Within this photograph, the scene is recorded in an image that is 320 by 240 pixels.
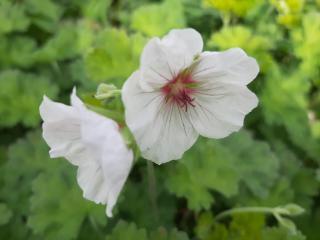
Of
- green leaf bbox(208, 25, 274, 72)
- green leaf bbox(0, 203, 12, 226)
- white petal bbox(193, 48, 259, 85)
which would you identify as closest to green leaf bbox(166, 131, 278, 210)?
green leaf bbox(208, 25, 274, 72)

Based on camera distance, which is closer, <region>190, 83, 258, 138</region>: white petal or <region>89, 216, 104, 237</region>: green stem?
<region>190, 83, 258, 138</region>: white petal

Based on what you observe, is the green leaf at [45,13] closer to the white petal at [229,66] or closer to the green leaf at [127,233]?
the green leaf at [127,233]

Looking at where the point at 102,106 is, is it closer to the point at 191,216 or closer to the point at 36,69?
the point at 191,216

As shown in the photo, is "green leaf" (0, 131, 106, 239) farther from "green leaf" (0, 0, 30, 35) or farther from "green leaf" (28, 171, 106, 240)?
"green leaf" (0, 0, 30, 35)


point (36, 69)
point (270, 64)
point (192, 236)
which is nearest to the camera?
point (192, 236)

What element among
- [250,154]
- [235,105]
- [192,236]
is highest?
[235,105]

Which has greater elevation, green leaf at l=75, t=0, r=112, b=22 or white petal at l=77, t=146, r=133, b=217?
white petal at l=77, t=146, r=133, b=217

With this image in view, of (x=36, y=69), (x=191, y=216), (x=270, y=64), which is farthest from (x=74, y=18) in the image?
(x=191, y=216)
